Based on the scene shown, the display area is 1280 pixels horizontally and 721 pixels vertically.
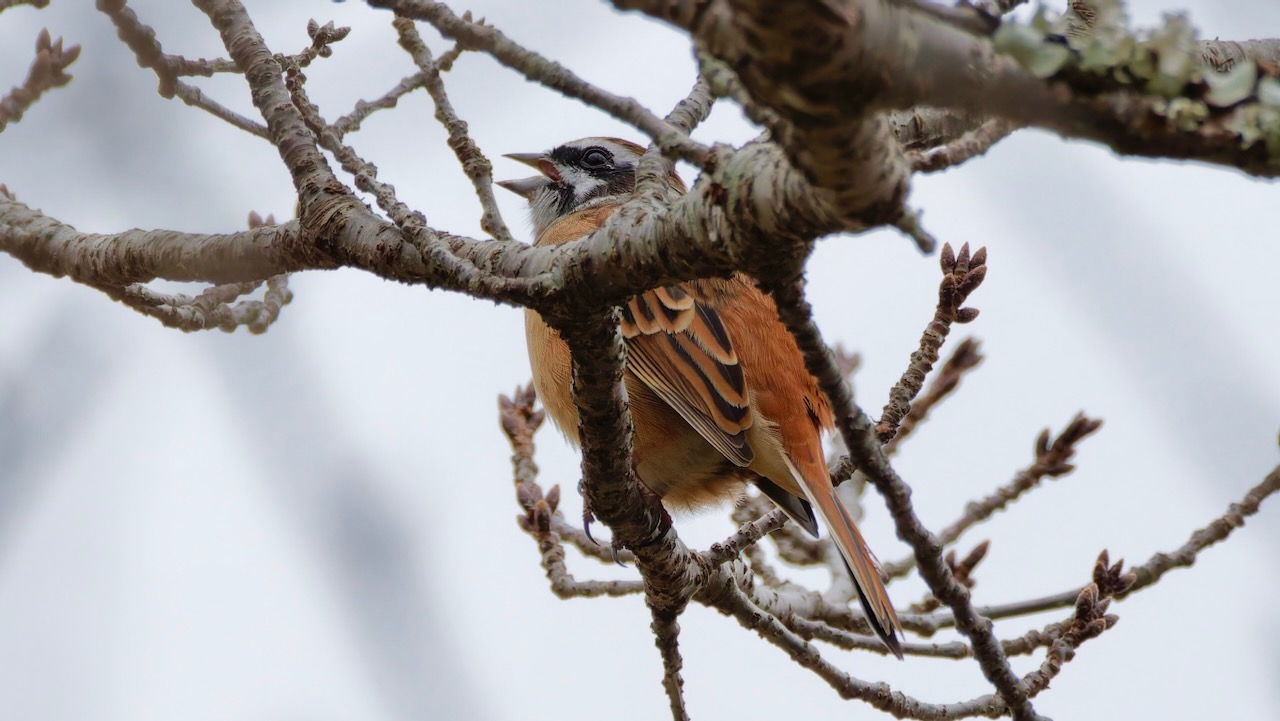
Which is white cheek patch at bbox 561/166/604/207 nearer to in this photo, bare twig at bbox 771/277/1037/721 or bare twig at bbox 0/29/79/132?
bare twig at bbox 0/29/79/132

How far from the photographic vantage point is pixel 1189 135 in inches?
54.0

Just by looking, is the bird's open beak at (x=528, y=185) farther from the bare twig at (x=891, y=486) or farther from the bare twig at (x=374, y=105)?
the bare twig at (x=891, y=486)

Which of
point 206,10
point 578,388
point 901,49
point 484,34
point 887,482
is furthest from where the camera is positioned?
point 206,10

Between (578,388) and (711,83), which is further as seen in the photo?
(578,388)

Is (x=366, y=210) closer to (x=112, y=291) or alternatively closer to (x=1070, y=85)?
(x=112, y=291)

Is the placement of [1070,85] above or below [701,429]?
below

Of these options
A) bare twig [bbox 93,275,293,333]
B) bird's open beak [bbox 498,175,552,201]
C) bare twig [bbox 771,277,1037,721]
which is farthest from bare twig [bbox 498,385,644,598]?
bare twig [bbox 771,277,1037,721]

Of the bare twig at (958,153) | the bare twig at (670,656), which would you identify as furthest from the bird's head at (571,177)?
the bare twig at (958,153)

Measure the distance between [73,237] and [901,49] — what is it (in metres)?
3.00

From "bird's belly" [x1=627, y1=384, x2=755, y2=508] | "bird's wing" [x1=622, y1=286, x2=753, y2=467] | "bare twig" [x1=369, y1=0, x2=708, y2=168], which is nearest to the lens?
"bare twig" [x1=369, y1=0, x2=708, y2=168]

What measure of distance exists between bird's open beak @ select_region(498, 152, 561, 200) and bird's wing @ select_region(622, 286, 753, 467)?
151 cm

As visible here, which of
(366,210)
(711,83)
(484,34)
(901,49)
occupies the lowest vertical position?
(901,49)

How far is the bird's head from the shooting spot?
19.3 feet

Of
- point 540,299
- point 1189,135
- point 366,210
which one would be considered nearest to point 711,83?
point 1189,135
